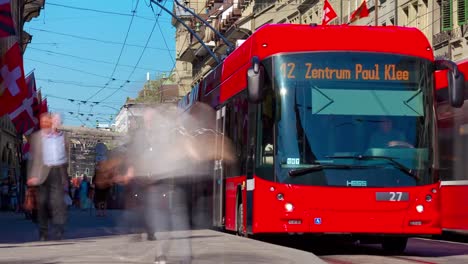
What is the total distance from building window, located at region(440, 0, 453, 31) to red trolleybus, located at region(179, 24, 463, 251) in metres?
26.4

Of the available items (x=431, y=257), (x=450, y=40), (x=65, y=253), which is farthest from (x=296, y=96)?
(x=450, y=40)

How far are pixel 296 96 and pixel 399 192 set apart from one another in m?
1.98

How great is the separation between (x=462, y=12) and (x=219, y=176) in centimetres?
2307

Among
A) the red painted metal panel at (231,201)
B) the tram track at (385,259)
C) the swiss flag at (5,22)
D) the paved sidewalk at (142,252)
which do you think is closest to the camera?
the paved sidewalk at (142,252)

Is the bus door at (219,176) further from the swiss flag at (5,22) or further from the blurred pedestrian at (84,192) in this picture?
the blurred pedestrian at (84,192)

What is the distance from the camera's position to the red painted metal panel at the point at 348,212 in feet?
48.7

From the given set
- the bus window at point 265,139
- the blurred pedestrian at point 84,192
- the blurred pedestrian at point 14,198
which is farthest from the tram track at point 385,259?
the blurred pedestrian at point 14,198

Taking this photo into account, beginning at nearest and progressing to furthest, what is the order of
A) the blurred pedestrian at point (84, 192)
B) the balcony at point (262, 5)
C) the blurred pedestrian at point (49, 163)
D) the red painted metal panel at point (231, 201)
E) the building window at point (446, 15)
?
the blurred pedestrian at point (49, 163)
the red painted metal panel at point (231, 201)
the building window at point (446, 15)
the blurred pedestrian at point (84, 192)
the balcony at point (262, 5)

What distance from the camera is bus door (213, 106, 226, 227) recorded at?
18875 mm

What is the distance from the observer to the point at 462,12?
3975 centimetres

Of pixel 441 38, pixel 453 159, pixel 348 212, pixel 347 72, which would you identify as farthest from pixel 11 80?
pixel 441 38

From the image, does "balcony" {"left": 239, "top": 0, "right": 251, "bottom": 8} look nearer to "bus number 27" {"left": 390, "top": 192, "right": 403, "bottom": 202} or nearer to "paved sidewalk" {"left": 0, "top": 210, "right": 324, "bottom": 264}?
"paved sidewalk" {"left": 0, "top": 210, "right": 324, "bottom": 264}

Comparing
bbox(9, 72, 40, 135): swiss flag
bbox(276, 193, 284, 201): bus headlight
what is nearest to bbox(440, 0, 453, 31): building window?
bbox(9, 72, 40, 135): swiss flag

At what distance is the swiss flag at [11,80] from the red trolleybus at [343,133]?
1249 centimetres
